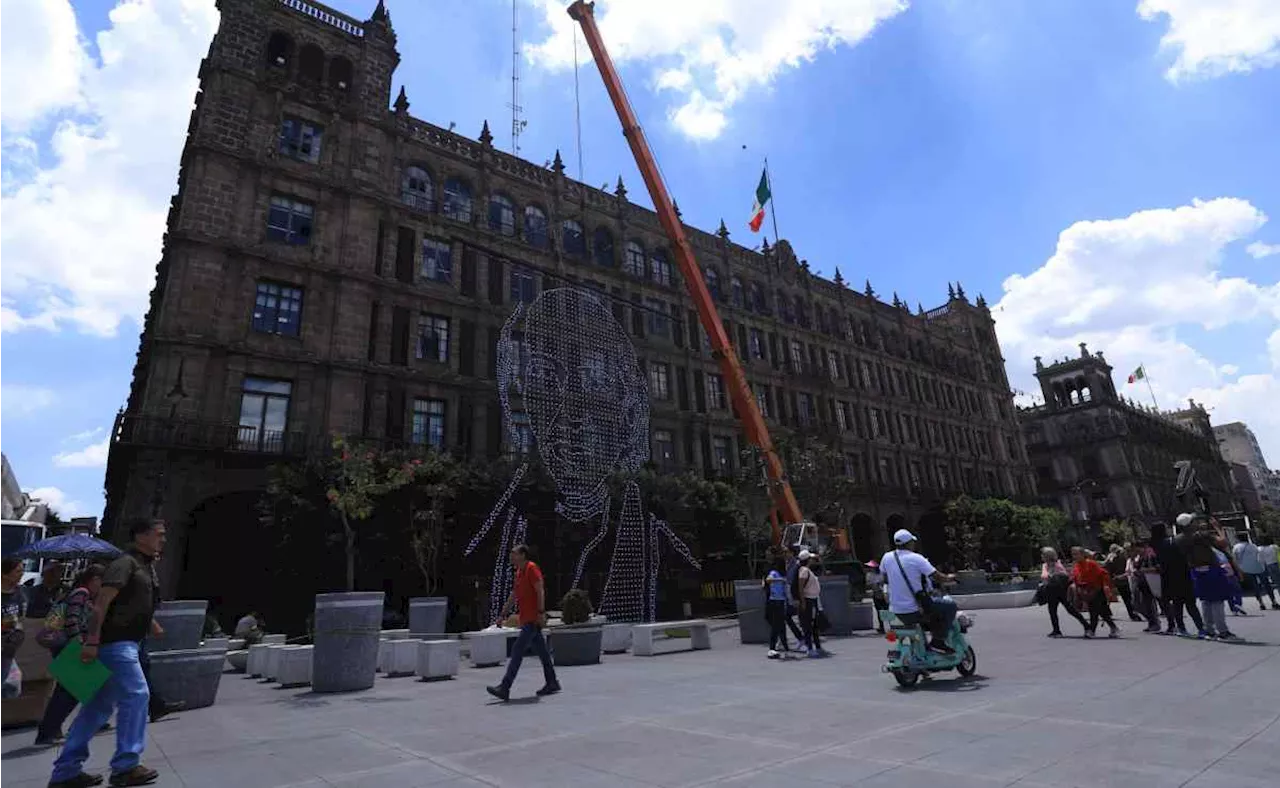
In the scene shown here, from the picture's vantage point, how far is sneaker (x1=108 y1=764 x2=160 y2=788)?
4.51 metres

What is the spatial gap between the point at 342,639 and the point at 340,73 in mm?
27585

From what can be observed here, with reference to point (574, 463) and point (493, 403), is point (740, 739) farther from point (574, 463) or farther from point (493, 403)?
point (493, 403)

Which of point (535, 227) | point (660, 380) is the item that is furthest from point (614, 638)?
point (535, 227)

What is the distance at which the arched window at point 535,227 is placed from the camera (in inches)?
1243

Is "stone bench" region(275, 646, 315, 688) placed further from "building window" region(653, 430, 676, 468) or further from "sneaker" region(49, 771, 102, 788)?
"building window" region(653, 430, 676, 468)

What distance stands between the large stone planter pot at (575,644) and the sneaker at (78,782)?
8.15 meters

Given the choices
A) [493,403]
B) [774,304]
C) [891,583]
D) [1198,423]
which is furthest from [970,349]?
[1198,423]

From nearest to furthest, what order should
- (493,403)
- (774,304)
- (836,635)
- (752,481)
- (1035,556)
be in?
(836,635) → (493,403) → (752,481) → (774,304) → (1035,556)

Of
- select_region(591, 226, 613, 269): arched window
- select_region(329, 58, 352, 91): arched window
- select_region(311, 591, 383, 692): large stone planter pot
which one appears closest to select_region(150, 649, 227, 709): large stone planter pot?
select_region(311, 591, 383, 692): large stone planter pot

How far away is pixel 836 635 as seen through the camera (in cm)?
1544

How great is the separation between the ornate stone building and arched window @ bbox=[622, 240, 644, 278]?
0.44 ft

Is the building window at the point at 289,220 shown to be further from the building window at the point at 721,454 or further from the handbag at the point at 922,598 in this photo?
the handbag at the point at 922,598

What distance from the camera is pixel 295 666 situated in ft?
34.0

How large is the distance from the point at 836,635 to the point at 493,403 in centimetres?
1705
